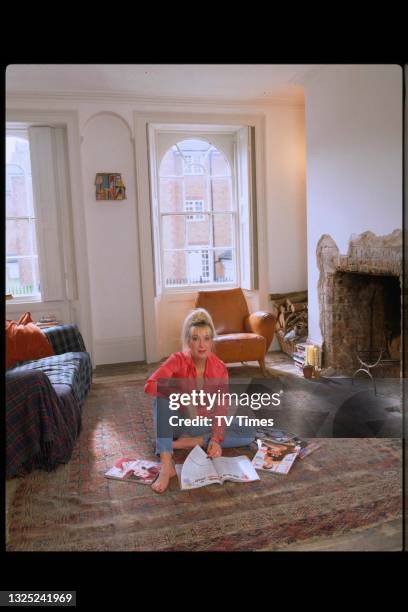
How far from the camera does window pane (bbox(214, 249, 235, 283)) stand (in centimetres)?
527

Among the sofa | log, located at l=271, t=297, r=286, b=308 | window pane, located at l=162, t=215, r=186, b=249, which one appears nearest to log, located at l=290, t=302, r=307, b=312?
log, located at l=271, t=297, r=286, b=308

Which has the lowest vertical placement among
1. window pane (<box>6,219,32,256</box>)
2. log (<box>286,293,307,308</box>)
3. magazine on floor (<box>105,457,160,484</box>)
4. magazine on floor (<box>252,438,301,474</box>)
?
magazine on floor (<box>105,457,160,484</box>)

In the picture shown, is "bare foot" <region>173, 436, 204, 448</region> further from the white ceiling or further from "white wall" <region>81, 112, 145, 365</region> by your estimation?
the white ceiling

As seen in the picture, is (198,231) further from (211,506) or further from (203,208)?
(211,506)

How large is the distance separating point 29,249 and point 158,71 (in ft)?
6.67

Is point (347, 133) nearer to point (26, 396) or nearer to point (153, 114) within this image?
point (153, 114)

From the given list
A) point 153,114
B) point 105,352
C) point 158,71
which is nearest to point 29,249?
point 105,352

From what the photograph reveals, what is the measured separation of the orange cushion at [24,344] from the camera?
3.41 m

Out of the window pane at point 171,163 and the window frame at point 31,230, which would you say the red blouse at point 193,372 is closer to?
the window frame at point 31,230

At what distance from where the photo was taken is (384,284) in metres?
4.14

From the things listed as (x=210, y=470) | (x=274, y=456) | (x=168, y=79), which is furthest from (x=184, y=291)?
(x=210, y=470)

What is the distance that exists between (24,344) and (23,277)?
1501mm

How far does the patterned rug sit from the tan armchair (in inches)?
61.2

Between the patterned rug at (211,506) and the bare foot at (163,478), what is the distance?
30 mm
